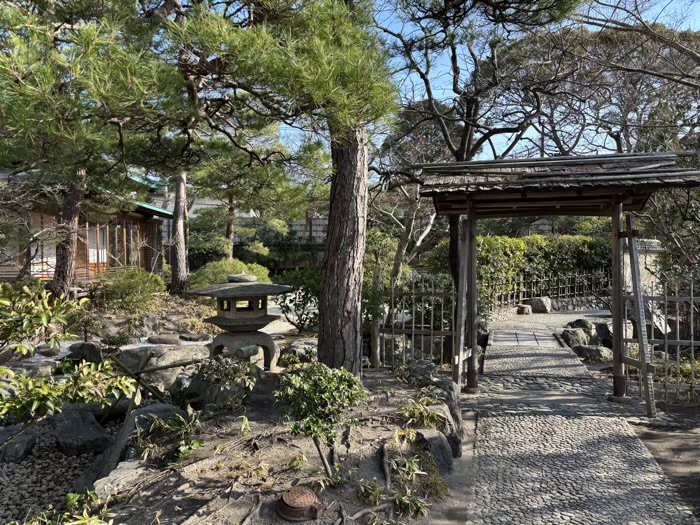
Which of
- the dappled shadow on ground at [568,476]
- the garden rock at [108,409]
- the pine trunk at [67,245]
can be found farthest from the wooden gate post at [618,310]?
the pine trunk at [67,245]

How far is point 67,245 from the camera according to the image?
34.4ft

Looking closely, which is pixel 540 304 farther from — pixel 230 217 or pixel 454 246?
pixel 230 217

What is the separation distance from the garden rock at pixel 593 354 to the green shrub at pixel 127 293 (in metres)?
9.18

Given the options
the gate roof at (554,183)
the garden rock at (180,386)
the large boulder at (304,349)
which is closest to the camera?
the garden rock at (180,386)

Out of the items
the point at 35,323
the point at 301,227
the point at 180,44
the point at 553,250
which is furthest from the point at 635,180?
the point at 301,227

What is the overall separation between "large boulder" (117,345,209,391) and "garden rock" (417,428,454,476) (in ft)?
11.1

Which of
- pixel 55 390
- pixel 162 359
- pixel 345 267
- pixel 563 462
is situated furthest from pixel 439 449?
pixel 162 359

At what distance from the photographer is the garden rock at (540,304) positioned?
1445 centimetres

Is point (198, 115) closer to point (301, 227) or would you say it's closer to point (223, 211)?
point (223, 211)

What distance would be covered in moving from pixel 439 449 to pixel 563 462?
3.43 ft

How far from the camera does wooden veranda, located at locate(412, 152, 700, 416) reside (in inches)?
215

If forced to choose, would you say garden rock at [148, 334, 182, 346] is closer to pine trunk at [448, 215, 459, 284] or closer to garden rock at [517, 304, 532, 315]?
pine trunk at [448, 215, 459, 284]

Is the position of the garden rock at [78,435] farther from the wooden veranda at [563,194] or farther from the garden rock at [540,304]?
the garden rock at [540,304]

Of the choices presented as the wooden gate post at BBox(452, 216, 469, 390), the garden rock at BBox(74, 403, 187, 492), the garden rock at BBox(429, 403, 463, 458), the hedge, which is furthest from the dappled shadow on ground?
the hedge
